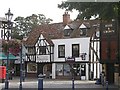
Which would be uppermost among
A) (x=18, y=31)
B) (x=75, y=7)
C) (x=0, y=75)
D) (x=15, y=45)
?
(x=18, y=31)

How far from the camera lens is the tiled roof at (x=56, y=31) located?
55.1 meters

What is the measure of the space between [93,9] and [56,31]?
37751 mm

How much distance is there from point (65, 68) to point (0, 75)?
19282mm

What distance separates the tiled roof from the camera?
5512cm

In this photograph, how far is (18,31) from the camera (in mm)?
90500

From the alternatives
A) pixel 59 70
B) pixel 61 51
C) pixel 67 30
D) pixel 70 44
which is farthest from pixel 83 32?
pixel 59 70

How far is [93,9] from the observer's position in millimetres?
22016

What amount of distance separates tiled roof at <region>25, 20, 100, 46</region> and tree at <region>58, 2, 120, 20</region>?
30.3m

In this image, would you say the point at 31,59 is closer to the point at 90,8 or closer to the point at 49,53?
the point at 49,53

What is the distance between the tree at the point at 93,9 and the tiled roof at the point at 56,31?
30.3 meters

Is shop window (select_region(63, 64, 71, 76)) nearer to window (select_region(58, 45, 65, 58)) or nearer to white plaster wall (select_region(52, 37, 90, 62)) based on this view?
white plaster wall (select_region(52, 37, 90, 62))

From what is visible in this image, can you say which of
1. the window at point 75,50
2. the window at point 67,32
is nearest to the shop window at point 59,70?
the window at point 75,50

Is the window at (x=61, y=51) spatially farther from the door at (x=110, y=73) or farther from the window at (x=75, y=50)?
the door at (x=110, y=73)

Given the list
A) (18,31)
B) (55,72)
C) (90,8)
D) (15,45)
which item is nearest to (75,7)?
(90,8)
